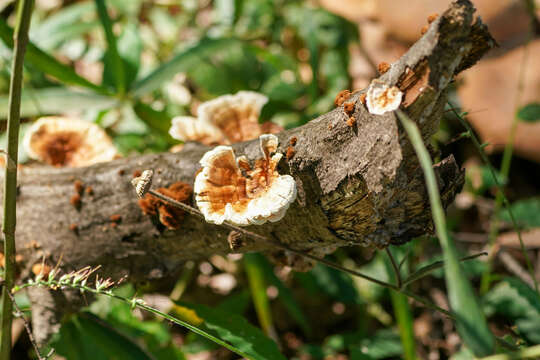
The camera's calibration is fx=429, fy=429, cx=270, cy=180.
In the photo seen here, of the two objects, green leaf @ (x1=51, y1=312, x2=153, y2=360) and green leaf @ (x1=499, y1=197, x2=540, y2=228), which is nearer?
green leaf @ (x1=51, y1=312, x2=153, y2=360)

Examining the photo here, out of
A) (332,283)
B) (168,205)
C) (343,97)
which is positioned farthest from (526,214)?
(168,205)

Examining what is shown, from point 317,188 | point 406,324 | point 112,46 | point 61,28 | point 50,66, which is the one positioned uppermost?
point 61,28

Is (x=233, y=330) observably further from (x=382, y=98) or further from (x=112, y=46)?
(x=112, y=46)

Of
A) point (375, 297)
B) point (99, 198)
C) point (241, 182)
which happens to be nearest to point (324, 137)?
point (241, 182)

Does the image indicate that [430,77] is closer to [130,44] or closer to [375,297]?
[375,297]

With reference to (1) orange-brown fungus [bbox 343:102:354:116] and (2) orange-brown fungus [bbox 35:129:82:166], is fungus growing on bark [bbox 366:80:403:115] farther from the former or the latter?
(2) orange-brown fungus [bbox 35:129:82:166]

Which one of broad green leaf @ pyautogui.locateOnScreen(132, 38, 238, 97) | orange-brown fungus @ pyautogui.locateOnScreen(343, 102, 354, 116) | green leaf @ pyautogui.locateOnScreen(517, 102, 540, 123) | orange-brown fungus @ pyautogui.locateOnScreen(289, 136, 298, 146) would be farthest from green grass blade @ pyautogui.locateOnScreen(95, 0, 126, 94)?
green leaf @ pyautogui.locateOnScreen(517, 102, 540, 123)
